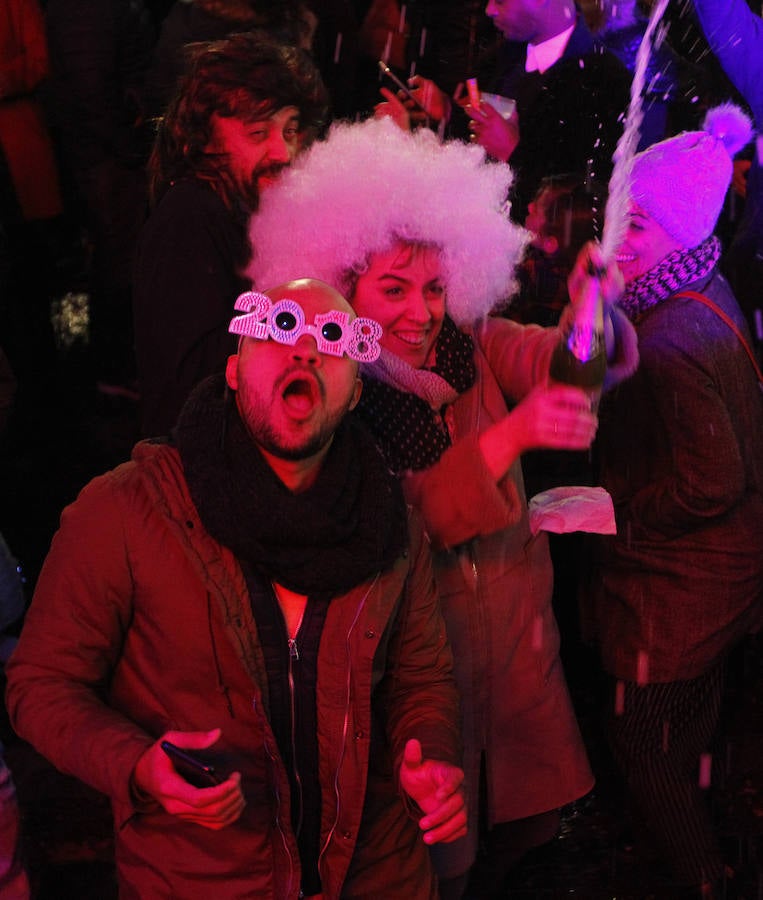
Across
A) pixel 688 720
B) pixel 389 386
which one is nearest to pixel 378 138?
pixel 389 386

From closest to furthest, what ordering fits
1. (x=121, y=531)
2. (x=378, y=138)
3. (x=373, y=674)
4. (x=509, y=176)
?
(x=121, y=531) < (x=373, y=674) < (x=378, y=138) < (x=509, y=176)

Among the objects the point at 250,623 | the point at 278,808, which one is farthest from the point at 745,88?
the point at 278,808

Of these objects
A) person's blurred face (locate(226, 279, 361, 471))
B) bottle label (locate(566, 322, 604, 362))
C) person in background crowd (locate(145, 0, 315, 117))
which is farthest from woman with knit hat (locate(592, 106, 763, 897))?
person in background crowd (locate(145, 0, 315, 117))

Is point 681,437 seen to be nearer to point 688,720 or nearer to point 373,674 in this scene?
point 688,720

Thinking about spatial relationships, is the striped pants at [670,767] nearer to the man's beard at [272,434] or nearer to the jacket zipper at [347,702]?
the jacket zipper at [347,702]

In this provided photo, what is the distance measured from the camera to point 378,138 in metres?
3.10

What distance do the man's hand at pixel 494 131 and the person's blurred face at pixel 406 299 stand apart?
5.91 feet

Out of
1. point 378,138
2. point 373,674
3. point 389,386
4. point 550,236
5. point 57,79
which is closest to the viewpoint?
point 373,674

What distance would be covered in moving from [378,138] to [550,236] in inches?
39.6

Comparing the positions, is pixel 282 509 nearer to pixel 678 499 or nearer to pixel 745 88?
pixel 678 499

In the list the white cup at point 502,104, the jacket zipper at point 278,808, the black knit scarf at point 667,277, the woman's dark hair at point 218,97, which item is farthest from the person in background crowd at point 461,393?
the white cup at point 502,104

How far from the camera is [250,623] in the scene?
2.24 meters

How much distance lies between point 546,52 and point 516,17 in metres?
0.19

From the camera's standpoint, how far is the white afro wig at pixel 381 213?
2936 millimetres
